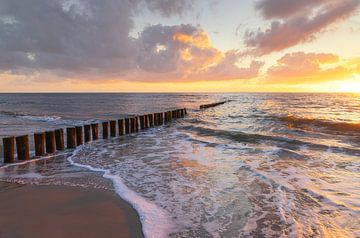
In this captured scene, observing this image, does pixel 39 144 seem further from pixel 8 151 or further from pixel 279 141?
pixel 279 141

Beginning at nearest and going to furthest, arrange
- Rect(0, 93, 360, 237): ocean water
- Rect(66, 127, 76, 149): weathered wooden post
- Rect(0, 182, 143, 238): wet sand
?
Rect(0, 182, 143, 238): wet sand < Rect(0, 93, 360, 237): ocean water < Rect(66, 127, 76, 149): weathered wooden post

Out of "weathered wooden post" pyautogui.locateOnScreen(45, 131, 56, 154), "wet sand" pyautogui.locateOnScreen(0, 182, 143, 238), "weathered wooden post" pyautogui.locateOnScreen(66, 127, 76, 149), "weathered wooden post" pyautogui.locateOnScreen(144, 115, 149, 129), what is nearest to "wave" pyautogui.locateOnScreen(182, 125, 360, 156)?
"weathered wooden post" pyautogui.locateOnScreen(144, 115, 149, 129)

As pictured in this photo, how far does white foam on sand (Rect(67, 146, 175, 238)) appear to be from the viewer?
4.76 metres

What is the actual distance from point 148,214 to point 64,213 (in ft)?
5.12

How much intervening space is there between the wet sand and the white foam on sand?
14cm

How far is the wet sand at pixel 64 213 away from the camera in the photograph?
181 inches

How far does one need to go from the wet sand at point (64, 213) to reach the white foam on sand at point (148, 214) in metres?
0.14

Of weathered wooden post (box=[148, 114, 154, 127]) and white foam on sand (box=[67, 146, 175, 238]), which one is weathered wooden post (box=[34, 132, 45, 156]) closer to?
white foam on sand (box=[67, 146, 175, 238])

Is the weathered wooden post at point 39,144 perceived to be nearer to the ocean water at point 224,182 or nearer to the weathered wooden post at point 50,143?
the weathered wooden post at point 50,143

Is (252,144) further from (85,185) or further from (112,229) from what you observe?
(112,229)

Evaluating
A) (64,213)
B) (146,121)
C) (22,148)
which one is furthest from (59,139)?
(146,121)

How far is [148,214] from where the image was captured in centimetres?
547

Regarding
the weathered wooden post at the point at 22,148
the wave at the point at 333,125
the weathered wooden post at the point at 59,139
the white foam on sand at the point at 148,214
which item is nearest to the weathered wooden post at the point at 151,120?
the weathered wooden post at the point at 59,139

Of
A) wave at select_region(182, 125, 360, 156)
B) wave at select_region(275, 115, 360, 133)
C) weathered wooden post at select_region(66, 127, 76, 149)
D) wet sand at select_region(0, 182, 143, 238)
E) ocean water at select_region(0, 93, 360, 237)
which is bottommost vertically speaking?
wave at select_region(275, 115, 360, 133)
